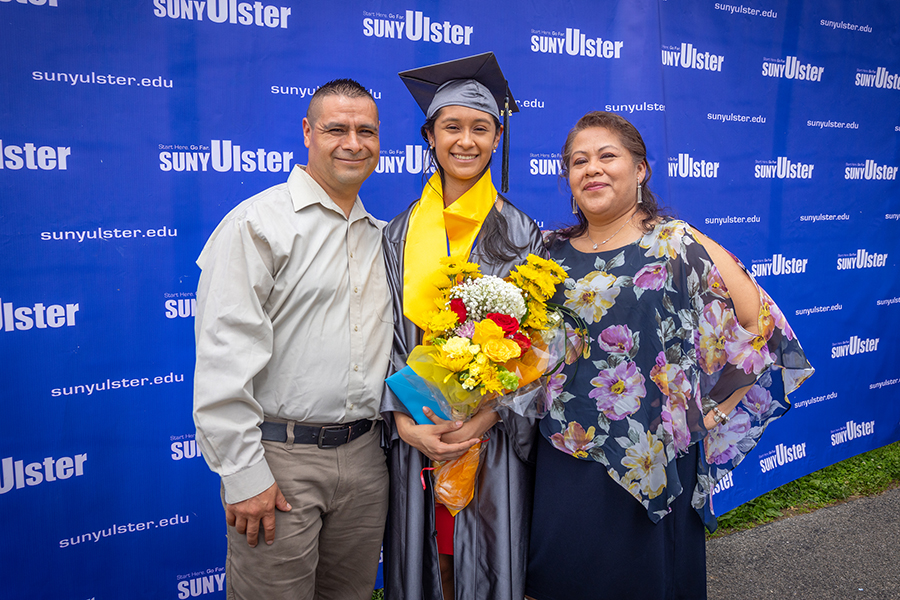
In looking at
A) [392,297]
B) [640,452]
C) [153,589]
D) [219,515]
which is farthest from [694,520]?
[153,589]

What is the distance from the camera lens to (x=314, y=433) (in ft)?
6.22

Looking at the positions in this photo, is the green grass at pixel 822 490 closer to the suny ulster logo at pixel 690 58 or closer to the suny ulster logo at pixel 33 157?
the suny ulster logo at pixel 690 58

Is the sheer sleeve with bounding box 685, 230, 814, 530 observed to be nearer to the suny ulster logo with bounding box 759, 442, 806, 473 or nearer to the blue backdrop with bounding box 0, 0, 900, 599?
the blue backdrop with bounding box 0, 0, 900, 599

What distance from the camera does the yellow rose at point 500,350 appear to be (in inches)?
63.0

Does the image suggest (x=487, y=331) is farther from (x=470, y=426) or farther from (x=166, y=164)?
(x=166, y=164)

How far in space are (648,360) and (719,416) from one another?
1.55ft

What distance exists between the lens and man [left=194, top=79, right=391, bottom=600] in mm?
1717

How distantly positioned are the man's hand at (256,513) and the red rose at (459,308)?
0.84m

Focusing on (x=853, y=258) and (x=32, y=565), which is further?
(x=853, y=258)

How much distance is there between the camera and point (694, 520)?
76.4 inches

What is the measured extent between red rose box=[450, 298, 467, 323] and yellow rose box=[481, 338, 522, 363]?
0.13m

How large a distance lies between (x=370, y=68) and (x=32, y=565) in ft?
9.03

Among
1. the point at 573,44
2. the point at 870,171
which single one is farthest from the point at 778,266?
the point at 573,44

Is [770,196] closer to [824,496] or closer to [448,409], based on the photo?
[824,496]
